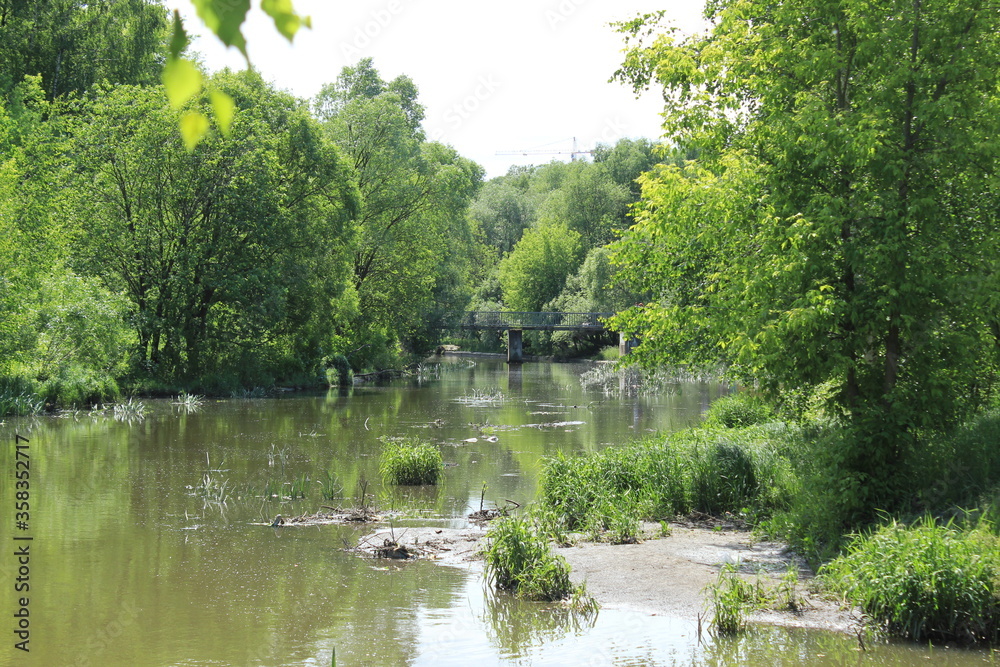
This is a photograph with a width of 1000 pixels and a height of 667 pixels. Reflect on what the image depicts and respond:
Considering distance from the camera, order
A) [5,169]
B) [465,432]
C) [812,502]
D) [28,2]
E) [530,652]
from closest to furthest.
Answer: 1. [530,652]
2. [812,502]
3. [465,432]
4. [5,169]
5. [28,2]

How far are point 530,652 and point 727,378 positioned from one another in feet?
18.7

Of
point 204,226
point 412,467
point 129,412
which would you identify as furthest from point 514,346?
point 412,467

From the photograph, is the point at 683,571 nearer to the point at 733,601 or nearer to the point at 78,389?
the point at 733,601

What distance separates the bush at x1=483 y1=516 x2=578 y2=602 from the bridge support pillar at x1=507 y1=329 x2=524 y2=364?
50333 mm

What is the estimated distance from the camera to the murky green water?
7.93m

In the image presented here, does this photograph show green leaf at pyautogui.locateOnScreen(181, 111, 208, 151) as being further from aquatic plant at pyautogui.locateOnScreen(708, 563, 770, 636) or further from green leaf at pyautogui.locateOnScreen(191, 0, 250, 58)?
aquatic plant at pyautogui.locateOnScreen(708, 563, 770, 636)

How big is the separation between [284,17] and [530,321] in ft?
197

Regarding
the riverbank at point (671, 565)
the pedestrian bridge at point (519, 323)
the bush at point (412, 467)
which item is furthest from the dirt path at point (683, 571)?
the pedestrian bridge at point (519, 323)

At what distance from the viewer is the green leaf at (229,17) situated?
1.88 metres

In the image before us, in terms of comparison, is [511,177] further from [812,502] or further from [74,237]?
[812,502]

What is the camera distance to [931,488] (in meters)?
9.98

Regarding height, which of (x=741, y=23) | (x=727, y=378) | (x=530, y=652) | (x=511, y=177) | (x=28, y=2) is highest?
(x=511, y=177)

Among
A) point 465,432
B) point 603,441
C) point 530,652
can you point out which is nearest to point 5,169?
point 465,432

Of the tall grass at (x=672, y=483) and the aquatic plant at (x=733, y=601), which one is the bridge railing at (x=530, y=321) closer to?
the tall grass at (x=672, y=483)
